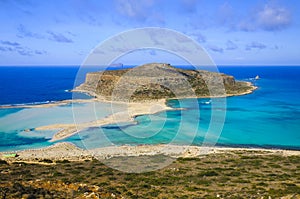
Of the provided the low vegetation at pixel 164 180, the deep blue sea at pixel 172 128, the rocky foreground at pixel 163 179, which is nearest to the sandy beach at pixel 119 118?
the deep blue sea at pixel 172 128

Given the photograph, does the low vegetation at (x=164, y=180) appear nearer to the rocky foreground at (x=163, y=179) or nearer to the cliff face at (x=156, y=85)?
the rocky foreground at (x=163, y=179)

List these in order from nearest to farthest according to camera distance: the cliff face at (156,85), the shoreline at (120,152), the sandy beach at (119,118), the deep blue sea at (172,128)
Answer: the shoreline at (120,152) < the deep blue sea at (172,128) < the sandy beach at (119,118) < the cliff face at (156,85)

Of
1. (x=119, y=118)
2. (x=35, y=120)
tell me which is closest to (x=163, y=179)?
(x=119, y=118)

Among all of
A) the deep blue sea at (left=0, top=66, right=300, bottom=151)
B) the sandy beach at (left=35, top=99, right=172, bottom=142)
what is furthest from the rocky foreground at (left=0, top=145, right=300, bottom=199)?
the sandy beach at (left=35, top=99, right=172, bottom=142)

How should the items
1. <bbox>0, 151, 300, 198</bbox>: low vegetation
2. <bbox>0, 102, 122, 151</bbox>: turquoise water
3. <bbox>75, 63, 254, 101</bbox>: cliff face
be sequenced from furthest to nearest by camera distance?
<bbox>75, 63, 254, 101</bbox>: cliff face
<bbox>0, 102, 122, 151</bbox>: turquoise water
<bbox>0, 151, 300, 198</bbox>: low vegetation

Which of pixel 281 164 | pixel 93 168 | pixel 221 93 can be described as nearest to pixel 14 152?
pixel 93 168

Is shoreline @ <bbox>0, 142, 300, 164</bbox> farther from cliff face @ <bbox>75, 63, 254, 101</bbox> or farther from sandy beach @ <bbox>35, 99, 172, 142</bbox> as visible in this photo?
cliff face @ <bbox>75, 63, 254, 101</bbox>
